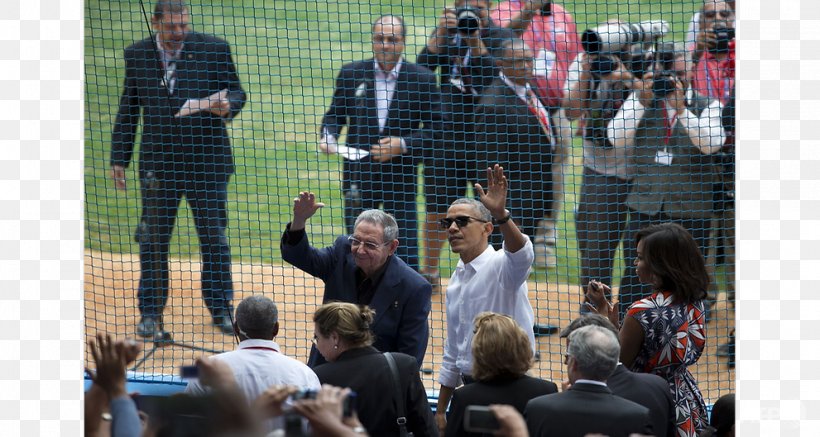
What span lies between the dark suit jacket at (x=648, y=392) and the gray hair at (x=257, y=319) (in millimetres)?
1117

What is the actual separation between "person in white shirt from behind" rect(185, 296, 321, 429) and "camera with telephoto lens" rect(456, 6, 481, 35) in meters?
3.21

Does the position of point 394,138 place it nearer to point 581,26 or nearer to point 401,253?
point 401,253

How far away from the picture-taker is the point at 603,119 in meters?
5.92

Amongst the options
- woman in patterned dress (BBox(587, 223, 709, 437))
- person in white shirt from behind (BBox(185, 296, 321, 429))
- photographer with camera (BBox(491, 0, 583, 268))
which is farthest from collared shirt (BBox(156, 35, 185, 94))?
woman in patterned dress (BBox(587, 223, 709, 437))

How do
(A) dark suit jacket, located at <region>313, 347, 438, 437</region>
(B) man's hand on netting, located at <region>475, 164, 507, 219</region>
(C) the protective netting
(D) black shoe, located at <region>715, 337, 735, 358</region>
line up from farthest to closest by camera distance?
1. (C) the protective netting
2. (D) black shoe, located at <region>715, 337, 735, 358</region>
3. (B) man's hand on netting, located at <region>475, 164, 507, 219</region>
4. (A) dark suit jacket, located at <region>313, 347, 438, 437</region>

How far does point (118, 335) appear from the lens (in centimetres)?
615

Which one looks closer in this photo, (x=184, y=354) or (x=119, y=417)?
(x=119, y=417)

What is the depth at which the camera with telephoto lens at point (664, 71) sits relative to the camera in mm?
5746

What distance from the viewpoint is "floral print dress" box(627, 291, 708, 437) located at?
350cm

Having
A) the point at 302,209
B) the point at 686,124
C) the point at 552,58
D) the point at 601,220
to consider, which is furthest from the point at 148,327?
the point at 686,124

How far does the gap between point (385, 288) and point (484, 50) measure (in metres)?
2.58

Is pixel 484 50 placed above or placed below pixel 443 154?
above

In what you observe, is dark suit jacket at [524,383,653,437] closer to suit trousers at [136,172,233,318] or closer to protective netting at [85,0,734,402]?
protective netting at [85,0,734,402]

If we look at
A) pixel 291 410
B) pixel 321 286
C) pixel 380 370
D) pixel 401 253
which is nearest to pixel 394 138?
pixel 401 253
